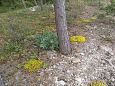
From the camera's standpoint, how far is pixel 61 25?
266 inches

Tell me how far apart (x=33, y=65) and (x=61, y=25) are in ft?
5.05

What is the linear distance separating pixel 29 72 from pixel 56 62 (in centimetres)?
94

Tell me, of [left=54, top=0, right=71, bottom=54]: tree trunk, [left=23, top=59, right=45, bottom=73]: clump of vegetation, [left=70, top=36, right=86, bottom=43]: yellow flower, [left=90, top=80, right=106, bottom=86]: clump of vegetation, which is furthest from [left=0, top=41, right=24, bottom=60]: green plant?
[left=90, top=80, right=106, bottom=86]: clump of vegetation

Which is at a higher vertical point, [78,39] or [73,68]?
[78,39]

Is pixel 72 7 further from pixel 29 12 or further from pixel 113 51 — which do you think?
pixel 113 51

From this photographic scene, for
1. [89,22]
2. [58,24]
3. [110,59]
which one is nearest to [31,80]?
[58,24]

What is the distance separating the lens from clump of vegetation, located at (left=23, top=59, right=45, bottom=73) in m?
6.43

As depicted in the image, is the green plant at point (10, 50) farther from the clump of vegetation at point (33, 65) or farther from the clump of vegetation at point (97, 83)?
the clump of vegetation at point (97, 83)

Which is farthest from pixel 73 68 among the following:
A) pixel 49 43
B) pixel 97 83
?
pixel 49 43

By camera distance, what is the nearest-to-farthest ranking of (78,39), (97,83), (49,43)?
(97,83) < (49,43) < (78,39)

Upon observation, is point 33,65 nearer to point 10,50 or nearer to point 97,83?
point 10,50

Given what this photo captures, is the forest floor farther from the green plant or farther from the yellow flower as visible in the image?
the green plant

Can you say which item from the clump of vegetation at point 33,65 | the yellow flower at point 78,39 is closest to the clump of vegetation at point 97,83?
the clump of vegetation at point 33,65

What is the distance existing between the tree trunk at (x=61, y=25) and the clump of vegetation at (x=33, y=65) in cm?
90
